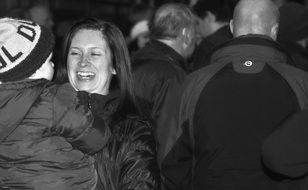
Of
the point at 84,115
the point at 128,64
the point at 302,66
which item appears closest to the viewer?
the point at 84,115

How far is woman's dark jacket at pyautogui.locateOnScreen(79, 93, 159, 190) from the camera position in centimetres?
359

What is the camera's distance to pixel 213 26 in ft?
24.7

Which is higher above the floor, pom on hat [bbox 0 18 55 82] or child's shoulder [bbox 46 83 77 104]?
pom on hat [bbox 0 18 55 82]

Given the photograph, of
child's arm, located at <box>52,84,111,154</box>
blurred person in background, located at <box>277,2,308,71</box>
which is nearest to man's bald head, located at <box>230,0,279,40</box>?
child's arm, located at <box>52,84,111,154</box>

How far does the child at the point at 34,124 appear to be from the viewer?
3324 mm

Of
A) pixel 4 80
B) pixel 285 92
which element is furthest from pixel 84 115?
pixel 285 92

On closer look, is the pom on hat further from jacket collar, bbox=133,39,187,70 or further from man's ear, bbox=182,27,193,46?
man's ear, bbox=182,27,193,46

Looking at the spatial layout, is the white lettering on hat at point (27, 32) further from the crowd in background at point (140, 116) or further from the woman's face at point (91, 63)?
the woman's face at point (91, 63)

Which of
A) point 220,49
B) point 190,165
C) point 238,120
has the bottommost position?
point 190,165

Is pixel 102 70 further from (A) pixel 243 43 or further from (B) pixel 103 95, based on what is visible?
(A) pixel 243 43

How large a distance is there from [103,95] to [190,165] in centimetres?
68

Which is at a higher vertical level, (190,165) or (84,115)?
(84,115)

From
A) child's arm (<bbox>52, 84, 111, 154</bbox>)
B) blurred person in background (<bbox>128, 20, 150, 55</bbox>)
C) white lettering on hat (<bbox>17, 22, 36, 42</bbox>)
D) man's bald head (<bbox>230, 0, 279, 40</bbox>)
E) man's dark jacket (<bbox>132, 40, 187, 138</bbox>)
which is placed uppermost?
white lettering on hat (<bbox>17, 22, 36, 42</bbox>)

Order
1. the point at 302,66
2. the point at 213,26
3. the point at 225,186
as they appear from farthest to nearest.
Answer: the point at 213,26 < the point at 302,66 < the point at 225,186
